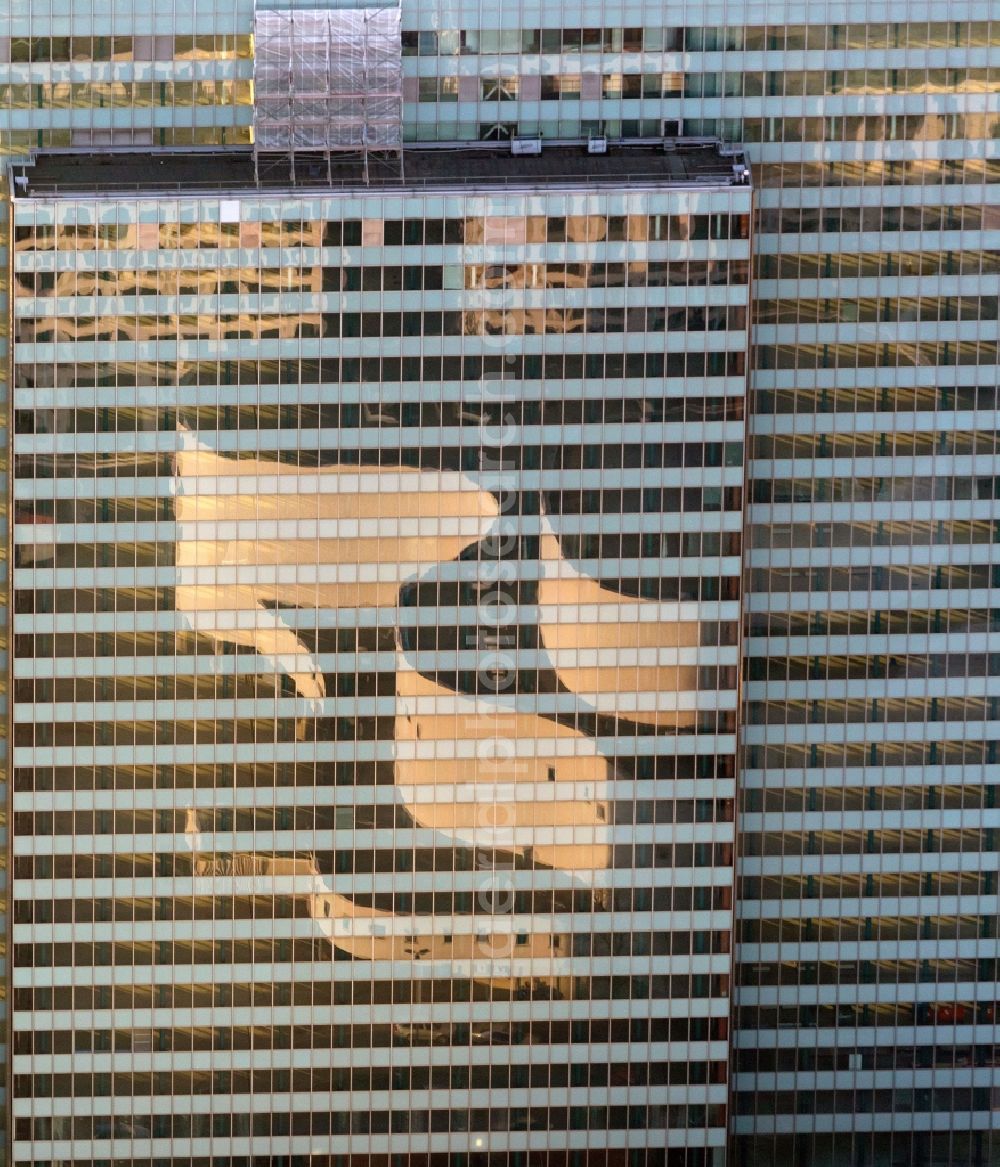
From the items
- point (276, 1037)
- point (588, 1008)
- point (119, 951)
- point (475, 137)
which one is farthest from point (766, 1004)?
point (475, 137)

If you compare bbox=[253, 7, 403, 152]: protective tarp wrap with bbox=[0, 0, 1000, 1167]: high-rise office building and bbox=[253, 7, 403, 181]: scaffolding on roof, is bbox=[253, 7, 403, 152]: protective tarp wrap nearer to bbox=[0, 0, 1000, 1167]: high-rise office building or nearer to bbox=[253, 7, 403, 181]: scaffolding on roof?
bbox=[253, 7, 403, 181]: scaffolding on roof

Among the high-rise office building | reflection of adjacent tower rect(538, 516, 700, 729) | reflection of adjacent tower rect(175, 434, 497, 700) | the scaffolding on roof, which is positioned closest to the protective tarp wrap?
the scaffolding on roof

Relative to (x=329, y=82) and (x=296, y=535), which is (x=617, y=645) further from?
(x=329, y=82)

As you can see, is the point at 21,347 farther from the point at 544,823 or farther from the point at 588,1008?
the point at 588,1008

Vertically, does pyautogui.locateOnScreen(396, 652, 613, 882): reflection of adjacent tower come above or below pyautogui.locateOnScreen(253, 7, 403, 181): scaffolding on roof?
below

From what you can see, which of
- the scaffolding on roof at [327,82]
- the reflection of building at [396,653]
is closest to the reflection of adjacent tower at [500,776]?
the reflection of building at [396,653]

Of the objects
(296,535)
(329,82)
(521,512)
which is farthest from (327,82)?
(521,512)
